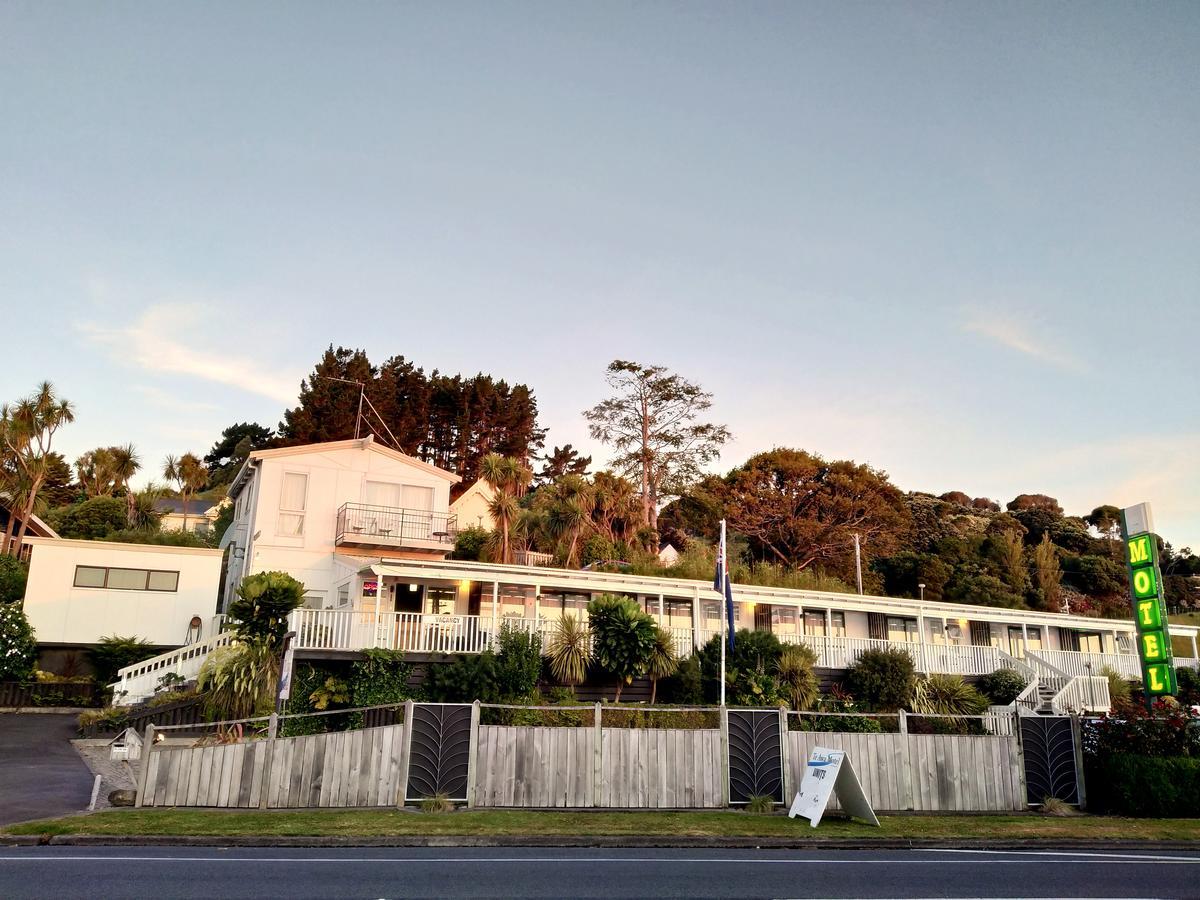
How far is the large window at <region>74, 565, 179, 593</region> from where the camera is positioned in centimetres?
3144

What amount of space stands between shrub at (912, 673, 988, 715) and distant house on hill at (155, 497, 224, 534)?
4708 cm

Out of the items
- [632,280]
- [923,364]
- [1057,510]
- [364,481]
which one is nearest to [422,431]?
[364,481]

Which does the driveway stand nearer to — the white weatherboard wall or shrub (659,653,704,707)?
the white weatherboard wall

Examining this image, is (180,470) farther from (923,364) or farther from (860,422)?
(923,364)

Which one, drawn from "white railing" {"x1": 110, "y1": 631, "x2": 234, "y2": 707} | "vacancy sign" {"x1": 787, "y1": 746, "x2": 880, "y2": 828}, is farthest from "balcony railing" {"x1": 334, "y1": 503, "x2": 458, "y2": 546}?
"vacancy sign" {"x1": 787, "y1": 746, "x2": 880, "y2": 828}

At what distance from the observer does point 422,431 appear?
61.8 meters

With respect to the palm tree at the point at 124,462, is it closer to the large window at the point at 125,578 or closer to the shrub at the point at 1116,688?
the large window at the point at 125,578

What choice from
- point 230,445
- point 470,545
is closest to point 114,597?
point 470,545

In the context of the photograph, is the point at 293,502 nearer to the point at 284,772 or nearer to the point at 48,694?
the point at 48,694

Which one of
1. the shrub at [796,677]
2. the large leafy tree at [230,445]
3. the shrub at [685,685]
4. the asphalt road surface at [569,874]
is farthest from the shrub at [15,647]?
the large leafy tree at [230,445]

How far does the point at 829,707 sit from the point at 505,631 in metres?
9.71

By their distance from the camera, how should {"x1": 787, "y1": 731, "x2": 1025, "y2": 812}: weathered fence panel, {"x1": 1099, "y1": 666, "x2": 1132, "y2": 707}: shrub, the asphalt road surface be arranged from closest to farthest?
the asphalt road surface, {"x1": 787, "y1": 731, "x2": 1025, "y2": 812}: weathered fence panel, {"x1": 1099, "y1": 666, "x2": 1132, "y2": 707}: shrub

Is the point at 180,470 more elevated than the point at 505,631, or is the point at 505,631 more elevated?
the point at 180,470

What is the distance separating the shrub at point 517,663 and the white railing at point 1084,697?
15685mm
